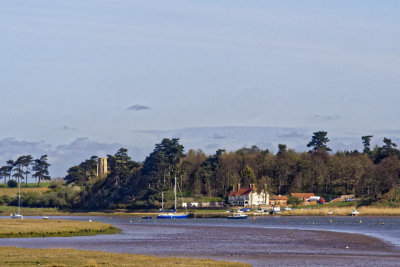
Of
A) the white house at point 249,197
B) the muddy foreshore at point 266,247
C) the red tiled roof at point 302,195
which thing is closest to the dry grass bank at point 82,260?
the muddy foreshore at point 266,247

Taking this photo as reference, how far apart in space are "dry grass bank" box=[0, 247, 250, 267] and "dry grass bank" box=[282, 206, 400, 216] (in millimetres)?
114489

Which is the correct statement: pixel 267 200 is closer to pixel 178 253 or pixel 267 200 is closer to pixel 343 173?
pixel 343 173

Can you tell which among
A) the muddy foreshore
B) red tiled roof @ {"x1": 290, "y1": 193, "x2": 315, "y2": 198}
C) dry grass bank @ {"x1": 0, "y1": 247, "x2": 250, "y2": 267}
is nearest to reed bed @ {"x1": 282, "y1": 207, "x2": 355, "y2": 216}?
red tiled roof @ {"x1": 290, "y1": 193, "x2": 315, "y2": 198}

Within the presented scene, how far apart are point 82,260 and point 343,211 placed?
122664mm

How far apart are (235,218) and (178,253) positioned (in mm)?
93576

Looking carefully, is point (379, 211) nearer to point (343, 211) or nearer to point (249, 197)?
point (343, 211)

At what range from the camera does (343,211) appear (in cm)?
Result: 16288

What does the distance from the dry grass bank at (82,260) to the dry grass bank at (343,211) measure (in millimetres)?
114489

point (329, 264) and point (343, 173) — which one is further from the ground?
point (343, 173)

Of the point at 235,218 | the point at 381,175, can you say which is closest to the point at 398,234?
the point at 235,218

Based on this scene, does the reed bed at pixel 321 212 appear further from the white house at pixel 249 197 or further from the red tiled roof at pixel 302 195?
the white house at pixel 249 197

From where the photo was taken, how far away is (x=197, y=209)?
189m

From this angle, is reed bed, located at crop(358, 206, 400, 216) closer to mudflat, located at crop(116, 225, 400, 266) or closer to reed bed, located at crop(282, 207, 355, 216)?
reed bed, located at crop(282, 207, 355, 216)

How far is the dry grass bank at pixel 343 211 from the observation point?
6260 inches
